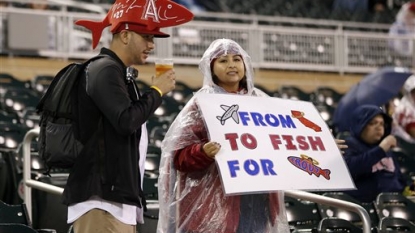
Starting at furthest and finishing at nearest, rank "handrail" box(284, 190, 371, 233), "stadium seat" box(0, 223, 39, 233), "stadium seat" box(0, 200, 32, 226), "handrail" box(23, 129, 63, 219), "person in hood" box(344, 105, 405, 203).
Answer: "person in hood" box(344, 105, 405, 203), "handrail" box(23, 129, 63, 219), "stadium seat" box(0, 200, 32, 226), "stadium seat" box(0, 223, 39, 233), "handrail" box(284, 190, 371, 233)

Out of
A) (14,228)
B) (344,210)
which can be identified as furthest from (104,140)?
(344,210)

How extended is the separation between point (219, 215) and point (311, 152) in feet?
1.93

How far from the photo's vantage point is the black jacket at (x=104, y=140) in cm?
459

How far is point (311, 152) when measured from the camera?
5.47 metres

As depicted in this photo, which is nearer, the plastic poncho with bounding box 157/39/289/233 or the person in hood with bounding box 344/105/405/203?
the plastic poncho with bounding box 157/39/289/233

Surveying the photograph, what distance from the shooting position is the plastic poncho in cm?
531

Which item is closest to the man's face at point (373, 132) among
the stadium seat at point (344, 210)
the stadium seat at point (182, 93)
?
the stadium seat at point (344, 210)

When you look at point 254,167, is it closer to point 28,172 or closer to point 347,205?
point 347,205

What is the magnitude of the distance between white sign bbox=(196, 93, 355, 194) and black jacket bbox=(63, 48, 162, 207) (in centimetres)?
60

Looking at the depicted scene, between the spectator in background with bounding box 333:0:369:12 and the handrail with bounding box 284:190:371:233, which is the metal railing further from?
the handrail with bounding box 284:190:371:233

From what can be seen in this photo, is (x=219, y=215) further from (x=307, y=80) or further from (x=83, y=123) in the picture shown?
(x=307, y=80)

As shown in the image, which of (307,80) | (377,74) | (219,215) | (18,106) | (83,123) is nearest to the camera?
(83,123)

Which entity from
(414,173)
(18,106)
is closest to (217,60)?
(414,173)

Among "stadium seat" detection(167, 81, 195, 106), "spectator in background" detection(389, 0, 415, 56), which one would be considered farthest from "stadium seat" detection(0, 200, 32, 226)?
"spectator in background" detection(389, 0, 415, 56)
